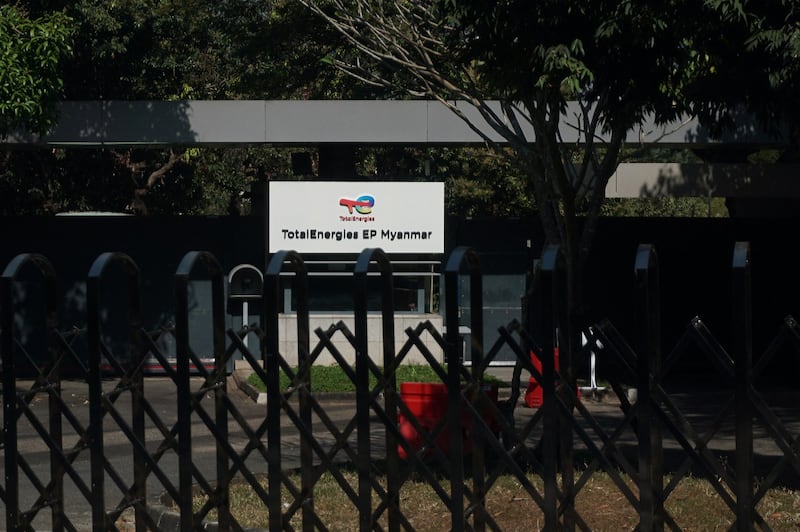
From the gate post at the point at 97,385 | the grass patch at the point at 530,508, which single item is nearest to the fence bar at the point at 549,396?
the grass patch at the point at 530,508

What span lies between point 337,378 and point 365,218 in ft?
11.1

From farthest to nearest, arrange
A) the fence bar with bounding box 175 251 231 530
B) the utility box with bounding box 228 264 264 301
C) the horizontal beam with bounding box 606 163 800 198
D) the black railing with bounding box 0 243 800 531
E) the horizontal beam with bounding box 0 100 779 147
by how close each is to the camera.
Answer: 1. the utility box with bounding box 228 264 264 301
2. the horizontal beam with bounding box 606 163 800 198
3. the horizontal beam with bounding box 0 100 779 147
4. the fence bar with bounding box 175 251 231 530
5. the black railing with bounding box 0 243 800 531

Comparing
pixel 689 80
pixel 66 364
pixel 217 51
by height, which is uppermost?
pixel 217 51

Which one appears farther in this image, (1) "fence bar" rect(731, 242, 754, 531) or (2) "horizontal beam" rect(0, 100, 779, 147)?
(2) "horizontal beam" rect(0, 100, 779, 147)

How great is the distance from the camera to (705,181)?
775 inches

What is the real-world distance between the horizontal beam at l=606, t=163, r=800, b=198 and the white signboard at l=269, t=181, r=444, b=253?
3.22 meters

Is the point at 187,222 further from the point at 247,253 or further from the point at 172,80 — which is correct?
the point at 172,80

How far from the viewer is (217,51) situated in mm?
31234

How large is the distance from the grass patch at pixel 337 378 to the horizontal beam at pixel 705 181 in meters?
4.59

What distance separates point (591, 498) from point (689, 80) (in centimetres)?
518

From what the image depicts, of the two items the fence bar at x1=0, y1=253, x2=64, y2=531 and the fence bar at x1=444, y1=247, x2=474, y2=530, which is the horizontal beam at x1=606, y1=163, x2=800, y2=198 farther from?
the fence bar at x1=0, y1=253, x2=64, y2=531

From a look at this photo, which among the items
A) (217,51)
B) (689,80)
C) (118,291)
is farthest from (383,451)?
(217,51)

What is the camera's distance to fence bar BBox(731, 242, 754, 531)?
19.1ft

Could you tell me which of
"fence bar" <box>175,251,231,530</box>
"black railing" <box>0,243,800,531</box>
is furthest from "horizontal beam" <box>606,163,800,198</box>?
"fence bar" <box>175,251,231,530</box>
